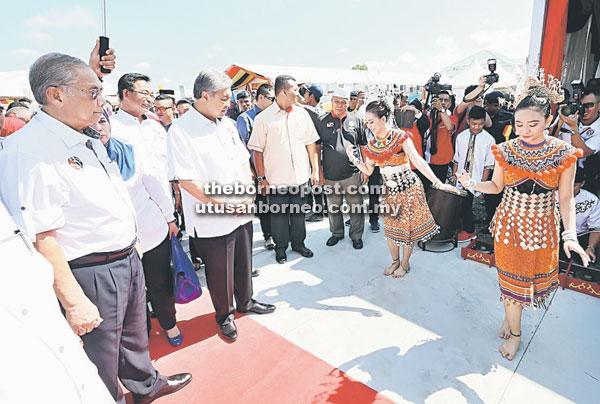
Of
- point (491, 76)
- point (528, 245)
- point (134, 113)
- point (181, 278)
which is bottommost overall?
point (181, 278)

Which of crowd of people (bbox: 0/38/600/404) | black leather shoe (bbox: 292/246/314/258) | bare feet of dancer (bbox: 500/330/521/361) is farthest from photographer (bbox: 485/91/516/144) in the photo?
black leather shoe (bbox: 292/246/314/258)

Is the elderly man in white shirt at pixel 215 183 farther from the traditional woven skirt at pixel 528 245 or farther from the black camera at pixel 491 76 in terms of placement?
the black camera at pixel 491 76

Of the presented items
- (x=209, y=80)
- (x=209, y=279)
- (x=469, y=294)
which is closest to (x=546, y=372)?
(x=469, y=294)

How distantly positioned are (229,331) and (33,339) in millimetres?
1879

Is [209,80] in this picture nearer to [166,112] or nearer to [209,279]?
[209,279]

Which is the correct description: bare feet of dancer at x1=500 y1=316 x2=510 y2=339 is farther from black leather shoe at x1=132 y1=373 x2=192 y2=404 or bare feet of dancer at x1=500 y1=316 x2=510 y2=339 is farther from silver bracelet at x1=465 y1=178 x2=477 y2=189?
black leather shoe at x1=132 y1=373 x2=192 y2=404

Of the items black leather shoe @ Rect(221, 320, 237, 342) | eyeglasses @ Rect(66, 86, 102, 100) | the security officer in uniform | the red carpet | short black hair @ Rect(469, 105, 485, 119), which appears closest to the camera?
the security officer in uniform

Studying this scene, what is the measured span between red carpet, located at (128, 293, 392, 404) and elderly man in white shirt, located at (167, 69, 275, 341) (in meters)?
0.18

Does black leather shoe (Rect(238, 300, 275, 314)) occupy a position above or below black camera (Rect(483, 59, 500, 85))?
below

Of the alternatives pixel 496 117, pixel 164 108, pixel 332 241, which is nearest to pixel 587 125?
pixel 496 117

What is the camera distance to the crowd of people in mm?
1269

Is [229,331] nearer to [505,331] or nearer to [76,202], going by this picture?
[76,202]

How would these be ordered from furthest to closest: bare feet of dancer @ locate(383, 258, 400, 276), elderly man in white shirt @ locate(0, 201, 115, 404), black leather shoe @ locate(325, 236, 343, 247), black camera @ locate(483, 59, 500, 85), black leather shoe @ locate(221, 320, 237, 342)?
black leather shoe @ locate(325, 236, 343, 247) < black camera @ locate(483, 59, 500, 85) < bare feet of dancer @ locate(383, 258, 400, 276) < black leather shoe @ locate(221, 320, 237, 342) < elderly man in white shirt @ locate(0, 201, 115, 404)

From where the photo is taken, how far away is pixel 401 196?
3074 mm
